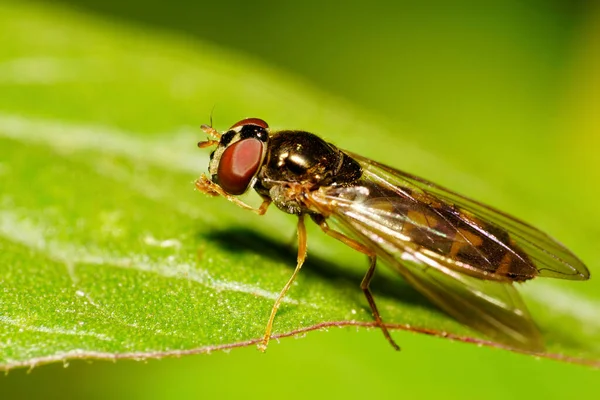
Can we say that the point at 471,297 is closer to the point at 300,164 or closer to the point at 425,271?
the point at 425,271

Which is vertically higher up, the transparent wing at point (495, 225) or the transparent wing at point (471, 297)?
the transparent wing at point (495, 225)

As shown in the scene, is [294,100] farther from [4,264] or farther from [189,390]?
[4,264]

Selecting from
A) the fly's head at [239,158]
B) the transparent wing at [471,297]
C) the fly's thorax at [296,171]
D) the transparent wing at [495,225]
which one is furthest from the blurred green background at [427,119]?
the fly's head at [239,158]

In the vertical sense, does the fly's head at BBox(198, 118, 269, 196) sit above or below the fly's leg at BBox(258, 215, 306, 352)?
above

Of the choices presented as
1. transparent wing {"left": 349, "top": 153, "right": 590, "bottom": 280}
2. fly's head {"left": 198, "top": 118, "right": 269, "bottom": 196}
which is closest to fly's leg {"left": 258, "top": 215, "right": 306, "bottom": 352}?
fly's head {"left": 198, "top": 118, "right": 269, "bottom": 196}

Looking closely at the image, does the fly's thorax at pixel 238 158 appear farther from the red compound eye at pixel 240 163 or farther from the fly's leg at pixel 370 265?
the fly's leg at pixel 370 265

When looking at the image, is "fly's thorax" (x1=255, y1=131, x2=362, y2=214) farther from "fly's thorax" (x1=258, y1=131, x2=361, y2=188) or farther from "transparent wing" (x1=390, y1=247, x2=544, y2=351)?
"transparent wing" (x1=390, y1=247, x2=544, y2=351)

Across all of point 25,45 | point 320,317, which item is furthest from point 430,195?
point 25,45
